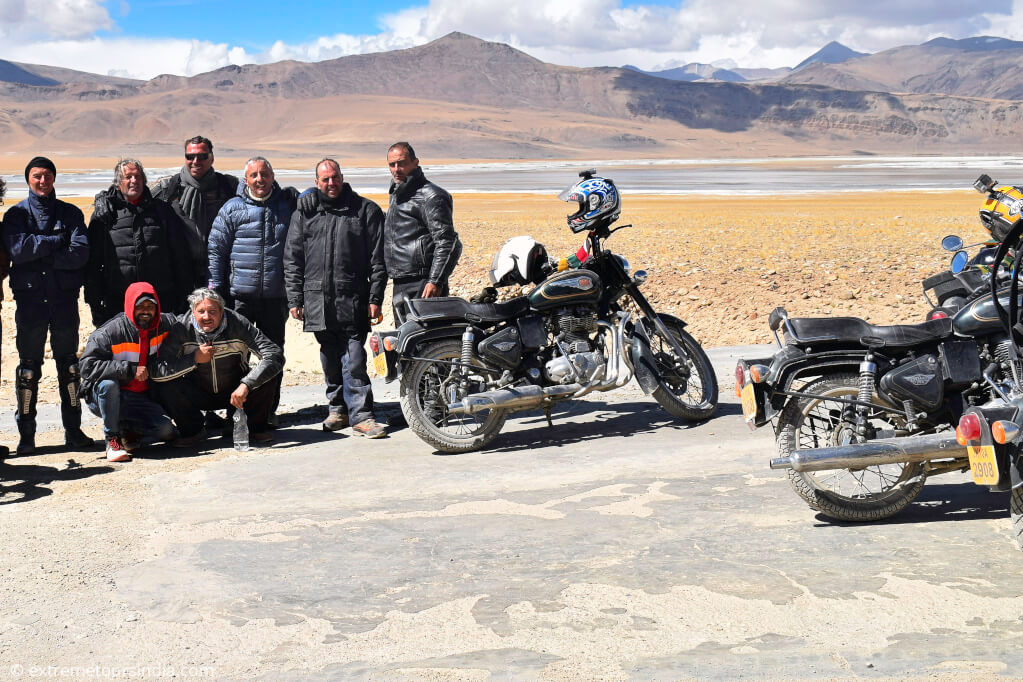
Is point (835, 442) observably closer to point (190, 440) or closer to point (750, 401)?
point (750, 401)

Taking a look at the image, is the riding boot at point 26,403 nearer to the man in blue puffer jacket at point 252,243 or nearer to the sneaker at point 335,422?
the man in blue puffer jacket at point 252,243

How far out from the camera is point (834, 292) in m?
14.3

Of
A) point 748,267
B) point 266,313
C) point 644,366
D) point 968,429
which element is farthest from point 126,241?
point 748,267

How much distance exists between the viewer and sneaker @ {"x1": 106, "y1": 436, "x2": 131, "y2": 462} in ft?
24.6

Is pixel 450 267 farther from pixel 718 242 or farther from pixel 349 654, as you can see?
pixel 718 242

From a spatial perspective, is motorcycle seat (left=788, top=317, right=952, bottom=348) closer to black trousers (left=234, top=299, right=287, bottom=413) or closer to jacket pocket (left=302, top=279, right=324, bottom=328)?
jacket pocket (left=302, top=279, right=324, bottom=328)

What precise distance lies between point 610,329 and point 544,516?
7.38 ft

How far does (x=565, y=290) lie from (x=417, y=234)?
131 centimetres

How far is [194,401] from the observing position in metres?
7.98

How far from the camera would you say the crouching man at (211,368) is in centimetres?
780

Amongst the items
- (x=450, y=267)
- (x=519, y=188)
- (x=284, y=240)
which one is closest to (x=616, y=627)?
(x=450, y=267)

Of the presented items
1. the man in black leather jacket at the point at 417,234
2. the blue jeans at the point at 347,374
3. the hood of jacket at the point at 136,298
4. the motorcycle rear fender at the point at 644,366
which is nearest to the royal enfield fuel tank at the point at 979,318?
the motorcycle rear fender at the point at 644,366

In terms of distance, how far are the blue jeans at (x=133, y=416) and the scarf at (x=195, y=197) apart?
5.84 feet

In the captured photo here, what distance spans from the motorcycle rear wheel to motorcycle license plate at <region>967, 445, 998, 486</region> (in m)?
0.65
